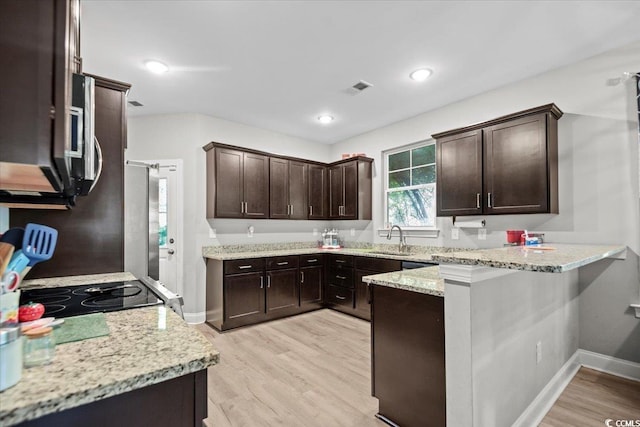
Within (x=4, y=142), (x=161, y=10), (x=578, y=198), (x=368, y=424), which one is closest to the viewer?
(x=4, y=142)

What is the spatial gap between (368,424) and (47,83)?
7.55ft

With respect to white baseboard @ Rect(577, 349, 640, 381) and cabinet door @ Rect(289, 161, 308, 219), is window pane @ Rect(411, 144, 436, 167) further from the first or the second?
white baseboard @ Rect(577, 349, 640, 381)

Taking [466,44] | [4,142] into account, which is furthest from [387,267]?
[4,142]

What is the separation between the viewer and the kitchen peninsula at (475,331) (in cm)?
148

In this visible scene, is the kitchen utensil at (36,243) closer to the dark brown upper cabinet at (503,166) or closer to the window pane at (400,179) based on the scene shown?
the dark brown upper cabinet at (503,166)

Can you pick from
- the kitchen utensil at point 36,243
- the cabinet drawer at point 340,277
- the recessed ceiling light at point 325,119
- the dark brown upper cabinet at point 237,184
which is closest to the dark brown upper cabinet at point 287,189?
the dark brown upper cabinet at point 237,184

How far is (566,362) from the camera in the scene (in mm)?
2562

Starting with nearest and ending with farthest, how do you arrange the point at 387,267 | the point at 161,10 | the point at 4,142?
the point at 4,142
the point at 161,10
the point at 387,267

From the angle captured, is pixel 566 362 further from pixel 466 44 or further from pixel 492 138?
pixel 466 44

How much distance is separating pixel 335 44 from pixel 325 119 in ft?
6.06

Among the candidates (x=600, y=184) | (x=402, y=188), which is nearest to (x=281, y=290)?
(x=402, y=188)

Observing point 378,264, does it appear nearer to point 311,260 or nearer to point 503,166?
point 311,260

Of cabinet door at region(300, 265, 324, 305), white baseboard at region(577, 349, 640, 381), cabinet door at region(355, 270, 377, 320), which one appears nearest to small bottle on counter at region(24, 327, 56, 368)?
cabinet door at region(355, 270, 377, 320)

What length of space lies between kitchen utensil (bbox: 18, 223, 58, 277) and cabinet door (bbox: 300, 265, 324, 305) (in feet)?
11.4
